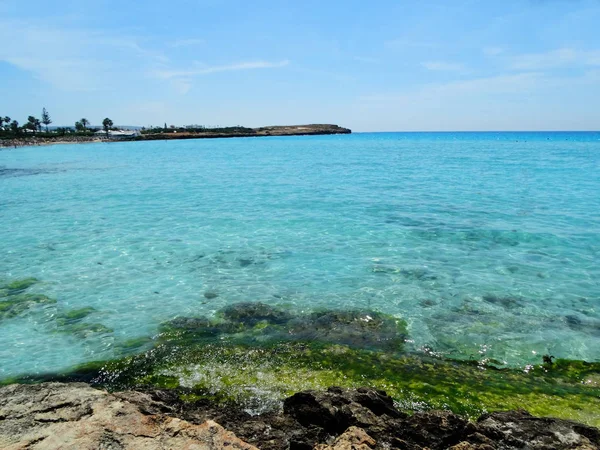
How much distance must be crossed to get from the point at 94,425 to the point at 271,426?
2292 mm

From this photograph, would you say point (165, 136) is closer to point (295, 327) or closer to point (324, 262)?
point (324, 262)

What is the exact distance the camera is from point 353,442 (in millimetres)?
4512

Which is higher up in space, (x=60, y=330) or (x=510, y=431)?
(x=510, y=431)

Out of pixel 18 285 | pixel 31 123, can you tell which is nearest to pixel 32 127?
pixel 31 123

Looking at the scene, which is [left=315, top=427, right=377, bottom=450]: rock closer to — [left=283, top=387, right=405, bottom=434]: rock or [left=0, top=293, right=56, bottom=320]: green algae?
[left=283, top=387, right=405, bottom=434]: rock

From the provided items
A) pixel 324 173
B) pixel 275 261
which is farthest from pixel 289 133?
pixel 275 261

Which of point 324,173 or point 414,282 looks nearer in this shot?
point 414,282

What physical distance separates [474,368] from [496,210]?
1628 centimetres

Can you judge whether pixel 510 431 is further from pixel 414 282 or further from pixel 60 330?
pixel 60 330

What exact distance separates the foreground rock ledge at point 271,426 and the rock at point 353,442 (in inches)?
0.5

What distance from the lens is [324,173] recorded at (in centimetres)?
4147

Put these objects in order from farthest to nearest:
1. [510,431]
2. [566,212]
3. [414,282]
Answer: [566,212], [414,282], [510,431]

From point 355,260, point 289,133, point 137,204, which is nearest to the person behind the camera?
point 355,260

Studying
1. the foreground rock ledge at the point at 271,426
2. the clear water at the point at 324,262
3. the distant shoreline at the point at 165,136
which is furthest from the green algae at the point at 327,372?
the distant shoreline at the point at 165,136
